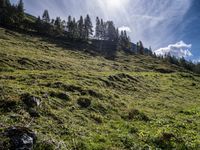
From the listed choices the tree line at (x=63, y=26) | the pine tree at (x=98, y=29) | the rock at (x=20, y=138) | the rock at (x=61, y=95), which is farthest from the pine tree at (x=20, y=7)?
the rock at (x=20, y=138)

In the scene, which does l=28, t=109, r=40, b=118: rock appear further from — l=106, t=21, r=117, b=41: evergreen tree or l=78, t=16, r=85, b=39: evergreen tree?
l=106, t=21, r=117, b=41: evergreen tree

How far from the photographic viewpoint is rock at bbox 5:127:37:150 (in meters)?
13.5

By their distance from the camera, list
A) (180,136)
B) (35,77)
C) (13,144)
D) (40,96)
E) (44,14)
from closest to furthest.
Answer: (13,144) → (180,136) → (40,96) → (35,77) → (44,14)

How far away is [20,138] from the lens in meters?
13.8

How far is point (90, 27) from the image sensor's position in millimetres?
150125

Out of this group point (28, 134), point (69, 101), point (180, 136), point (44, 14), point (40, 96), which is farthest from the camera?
point (44, 14)

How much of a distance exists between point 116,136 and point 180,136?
629 centimetres

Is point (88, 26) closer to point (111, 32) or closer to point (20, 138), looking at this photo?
point (111, 32)

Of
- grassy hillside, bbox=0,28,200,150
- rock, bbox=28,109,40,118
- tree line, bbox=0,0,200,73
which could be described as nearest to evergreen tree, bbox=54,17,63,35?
tree line, bbox=0,0,200,73

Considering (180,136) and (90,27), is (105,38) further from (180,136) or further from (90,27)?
(180,136)

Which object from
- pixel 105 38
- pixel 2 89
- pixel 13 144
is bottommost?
pixel 13 144

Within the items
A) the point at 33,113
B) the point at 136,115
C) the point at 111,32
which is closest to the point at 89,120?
the point at 33,113

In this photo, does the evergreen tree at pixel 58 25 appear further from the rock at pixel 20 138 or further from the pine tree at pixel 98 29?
the rock at pixel 20 138

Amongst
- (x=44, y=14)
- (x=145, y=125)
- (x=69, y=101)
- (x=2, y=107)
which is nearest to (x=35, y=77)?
(x=69, y=101)
